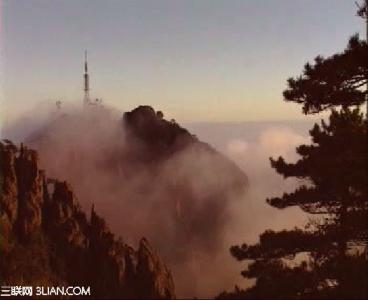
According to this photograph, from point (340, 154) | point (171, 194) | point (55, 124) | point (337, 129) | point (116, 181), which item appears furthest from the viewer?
point (171, 194)

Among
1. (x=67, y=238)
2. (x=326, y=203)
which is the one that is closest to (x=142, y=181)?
(x=67, y=238)

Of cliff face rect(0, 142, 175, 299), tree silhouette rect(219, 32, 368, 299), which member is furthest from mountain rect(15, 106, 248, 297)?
tree silhouette rect(219, 32, 368, 299)

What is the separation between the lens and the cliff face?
299 feet

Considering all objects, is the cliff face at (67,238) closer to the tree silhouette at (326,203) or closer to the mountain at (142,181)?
the mountain at (142,181)

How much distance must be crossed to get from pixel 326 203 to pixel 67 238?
86592 mm

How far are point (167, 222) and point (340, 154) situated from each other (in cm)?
15662

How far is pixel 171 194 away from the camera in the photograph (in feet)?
613

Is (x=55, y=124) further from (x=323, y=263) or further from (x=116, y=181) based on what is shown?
(x=323, y=263)

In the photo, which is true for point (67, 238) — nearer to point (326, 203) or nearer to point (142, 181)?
point (142, 181)

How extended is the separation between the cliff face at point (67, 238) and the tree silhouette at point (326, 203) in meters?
72.3

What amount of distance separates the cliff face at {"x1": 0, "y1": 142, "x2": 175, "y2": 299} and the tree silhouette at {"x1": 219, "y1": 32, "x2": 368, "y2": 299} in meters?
72.3

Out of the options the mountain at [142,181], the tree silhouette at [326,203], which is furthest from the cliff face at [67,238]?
the tree silhouette at [326,203]

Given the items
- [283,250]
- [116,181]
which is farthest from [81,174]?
[283,250]

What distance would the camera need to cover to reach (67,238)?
9888 cm
